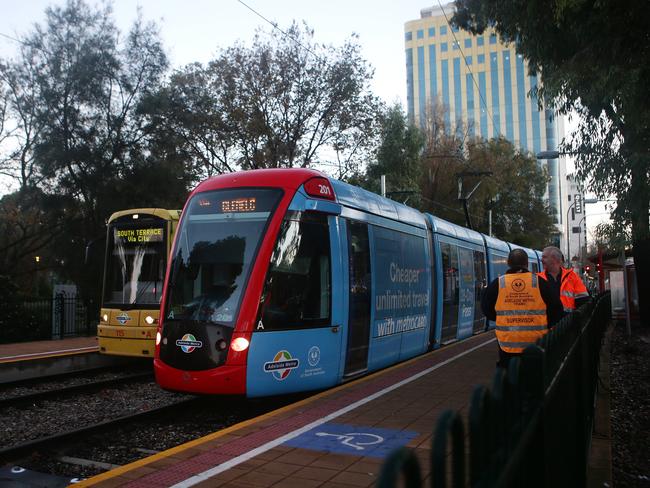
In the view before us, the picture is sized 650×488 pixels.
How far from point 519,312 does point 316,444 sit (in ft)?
7.66

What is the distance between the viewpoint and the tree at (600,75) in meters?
7.68

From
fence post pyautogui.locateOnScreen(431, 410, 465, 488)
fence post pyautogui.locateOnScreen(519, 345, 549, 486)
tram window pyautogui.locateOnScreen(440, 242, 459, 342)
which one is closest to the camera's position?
fence post pyautogui.locateOnScreen(431, 410, 465, 488)

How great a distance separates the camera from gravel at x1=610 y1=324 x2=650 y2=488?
572 cm

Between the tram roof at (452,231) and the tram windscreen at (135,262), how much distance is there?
18.8ft

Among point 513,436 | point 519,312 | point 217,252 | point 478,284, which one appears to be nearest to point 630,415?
point 519,312

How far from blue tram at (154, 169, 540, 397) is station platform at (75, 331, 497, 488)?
0.62 metres

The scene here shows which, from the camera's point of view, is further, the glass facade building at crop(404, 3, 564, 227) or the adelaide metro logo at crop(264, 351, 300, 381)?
the glass facade building at crop(404, 3, 564, 227)

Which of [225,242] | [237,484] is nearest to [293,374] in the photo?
[225,242]

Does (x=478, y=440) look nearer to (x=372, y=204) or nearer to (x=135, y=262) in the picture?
(x=372, y=204)

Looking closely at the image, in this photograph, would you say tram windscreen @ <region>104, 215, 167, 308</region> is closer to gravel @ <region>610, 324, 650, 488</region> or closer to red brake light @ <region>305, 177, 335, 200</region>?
red brake light @ <region>305, 177, 335, 200</region>

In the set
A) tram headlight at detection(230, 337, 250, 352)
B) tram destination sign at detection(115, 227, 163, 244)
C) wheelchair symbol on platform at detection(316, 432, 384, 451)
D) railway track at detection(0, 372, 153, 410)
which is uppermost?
tram destination sign at detection(115, 227, 163, 244)

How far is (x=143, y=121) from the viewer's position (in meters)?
24.2

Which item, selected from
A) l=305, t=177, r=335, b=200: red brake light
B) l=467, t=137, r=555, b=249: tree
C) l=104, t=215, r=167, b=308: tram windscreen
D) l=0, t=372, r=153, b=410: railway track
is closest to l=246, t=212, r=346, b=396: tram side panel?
l=305, t=177, r=335, b=200: red brake light

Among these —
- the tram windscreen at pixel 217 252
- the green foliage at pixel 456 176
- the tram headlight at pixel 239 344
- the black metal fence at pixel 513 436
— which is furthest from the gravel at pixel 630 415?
the green foliage at pixel 456 176
